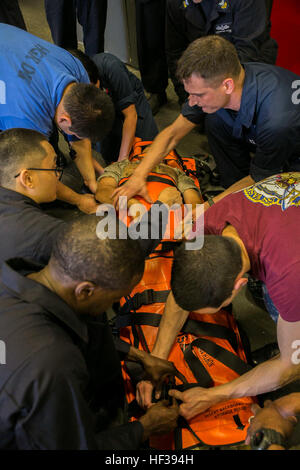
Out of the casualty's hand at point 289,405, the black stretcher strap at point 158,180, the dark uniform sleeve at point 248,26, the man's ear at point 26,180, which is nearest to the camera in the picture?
the casualty's hand at point 289,405

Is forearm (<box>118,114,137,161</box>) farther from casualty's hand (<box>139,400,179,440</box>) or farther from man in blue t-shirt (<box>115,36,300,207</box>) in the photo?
casualty's hand (<box>139,400,179,440</box>)

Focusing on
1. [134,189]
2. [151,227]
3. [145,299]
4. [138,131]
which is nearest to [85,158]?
[134,189]

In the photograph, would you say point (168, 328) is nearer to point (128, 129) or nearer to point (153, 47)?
point (128, 129)

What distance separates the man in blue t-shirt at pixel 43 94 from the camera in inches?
80.8

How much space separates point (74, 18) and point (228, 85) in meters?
2.21

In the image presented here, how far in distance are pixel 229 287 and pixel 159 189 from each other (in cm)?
115

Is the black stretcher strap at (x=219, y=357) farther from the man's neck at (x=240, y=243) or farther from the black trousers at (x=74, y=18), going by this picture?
the black trousers at (x=74, y=18)

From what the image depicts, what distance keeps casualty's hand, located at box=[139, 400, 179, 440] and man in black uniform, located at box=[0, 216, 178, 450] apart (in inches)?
4.8

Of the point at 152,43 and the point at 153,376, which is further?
the point at 152,43

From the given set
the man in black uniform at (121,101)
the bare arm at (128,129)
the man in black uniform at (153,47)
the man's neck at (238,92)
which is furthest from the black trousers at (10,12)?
the man's neck at (238,92)

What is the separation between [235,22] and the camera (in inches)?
107

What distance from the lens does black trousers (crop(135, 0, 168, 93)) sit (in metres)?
3.41

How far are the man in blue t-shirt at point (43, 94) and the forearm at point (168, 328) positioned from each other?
3.95 ft

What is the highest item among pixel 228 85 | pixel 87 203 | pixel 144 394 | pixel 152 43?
pixel 152 43
